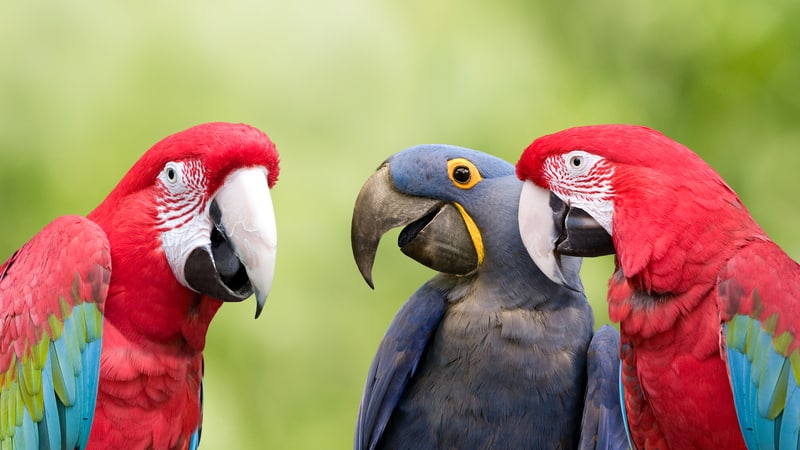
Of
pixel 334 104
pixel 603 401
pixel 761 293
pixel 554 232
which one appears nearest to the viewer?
pixel 761 293

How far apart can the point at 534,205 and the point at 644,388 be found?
1.42ft

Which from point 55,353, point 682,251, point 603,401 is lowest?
point 603,401

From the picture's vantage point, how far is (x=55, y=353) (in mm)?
1688

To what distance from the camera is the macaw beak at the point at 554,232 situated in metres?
1.80

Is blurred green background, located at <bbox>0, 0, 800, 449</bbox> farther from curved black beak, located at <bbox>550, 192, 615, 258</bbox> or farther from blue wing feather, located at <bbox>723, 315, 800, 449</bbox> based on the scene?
blue wing feather, located at <bbox>723, 315, 800, 449</bbox>

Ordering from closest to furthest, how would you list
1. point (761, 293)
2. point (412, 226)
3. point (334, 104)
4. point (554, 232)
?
point (761, 293) < point (554, 232) < point (412, 226) < point (334, 104)

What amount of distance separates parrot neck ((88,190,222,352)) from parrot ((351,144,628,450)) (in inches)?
18.6

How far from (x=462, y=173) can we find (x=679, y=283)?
60 cm

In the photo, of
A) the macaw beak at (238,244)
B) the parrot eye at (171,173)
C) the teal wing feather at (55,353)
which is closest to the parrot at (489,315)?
the macaw beak at (238,244)

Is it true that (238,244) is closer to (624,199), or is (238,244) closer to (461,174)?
(461,174)

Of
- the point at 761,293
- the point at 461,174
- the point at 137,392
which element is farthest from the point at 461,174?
the point at 137,392

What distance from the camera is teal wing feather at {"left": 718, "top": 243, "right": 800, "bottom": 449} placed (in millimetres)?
1634

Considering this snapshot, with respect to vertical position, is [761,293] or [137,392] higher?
[761,293]

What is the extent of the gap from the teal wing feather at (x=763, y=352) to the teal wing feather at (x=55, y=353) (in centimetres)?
119
